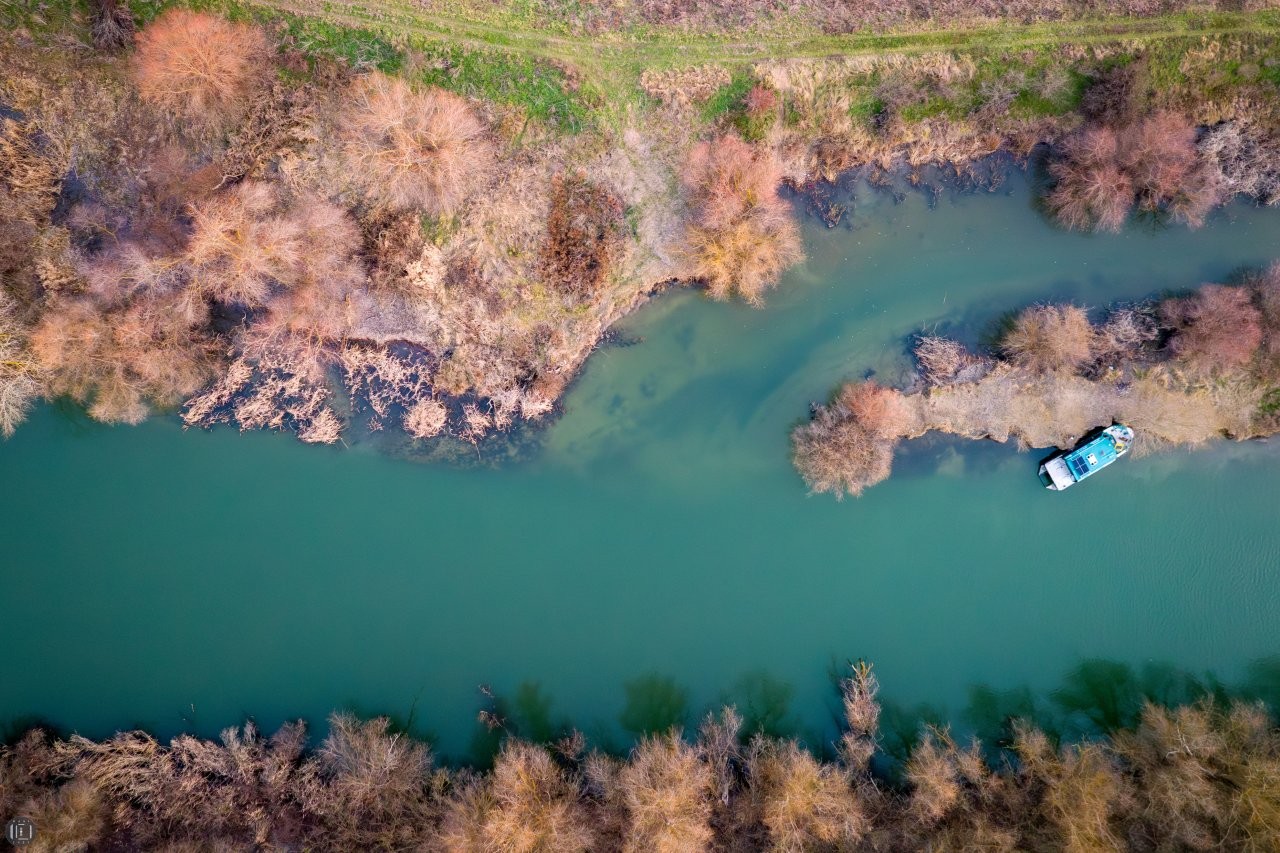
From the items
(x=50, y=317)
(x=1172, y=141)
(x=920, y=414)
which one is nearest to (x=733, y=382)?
(x=920, y=414)

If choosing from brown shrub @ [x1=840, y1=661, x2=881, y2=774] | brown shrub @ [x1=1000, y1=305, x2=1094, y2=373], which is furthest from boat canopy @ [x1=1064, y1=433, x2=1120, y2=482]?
brown shrub @ [x1=840, y1=661, x2=881, y2=774]

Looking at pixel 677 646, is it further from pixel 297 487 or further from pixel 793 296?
pixel 297 487

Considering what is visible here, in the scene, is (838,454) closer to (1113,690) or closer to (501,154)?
(1113,690)

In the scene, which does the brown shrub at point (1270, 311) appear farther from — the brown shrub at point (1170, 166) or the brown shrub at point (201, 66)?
the brown shrub at point (201, 66)

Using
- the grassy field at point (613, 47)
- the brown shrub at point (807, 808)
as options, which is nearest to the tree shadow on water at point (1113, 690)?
the brown shrub at point (807, 808)

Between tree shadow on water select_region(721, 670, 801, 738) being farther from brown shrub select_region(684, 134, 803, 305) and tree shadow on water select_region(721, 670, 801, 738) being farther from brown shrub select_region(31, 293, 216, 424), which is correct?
brown shrub select_region(31, 293, 216, 424)

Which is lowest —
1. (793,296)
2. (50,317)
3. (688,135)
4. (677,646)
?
(677,646)

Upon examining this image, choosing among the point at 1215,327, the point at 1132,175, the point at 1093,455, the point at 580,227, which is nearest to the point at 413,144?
the point at 580,227
